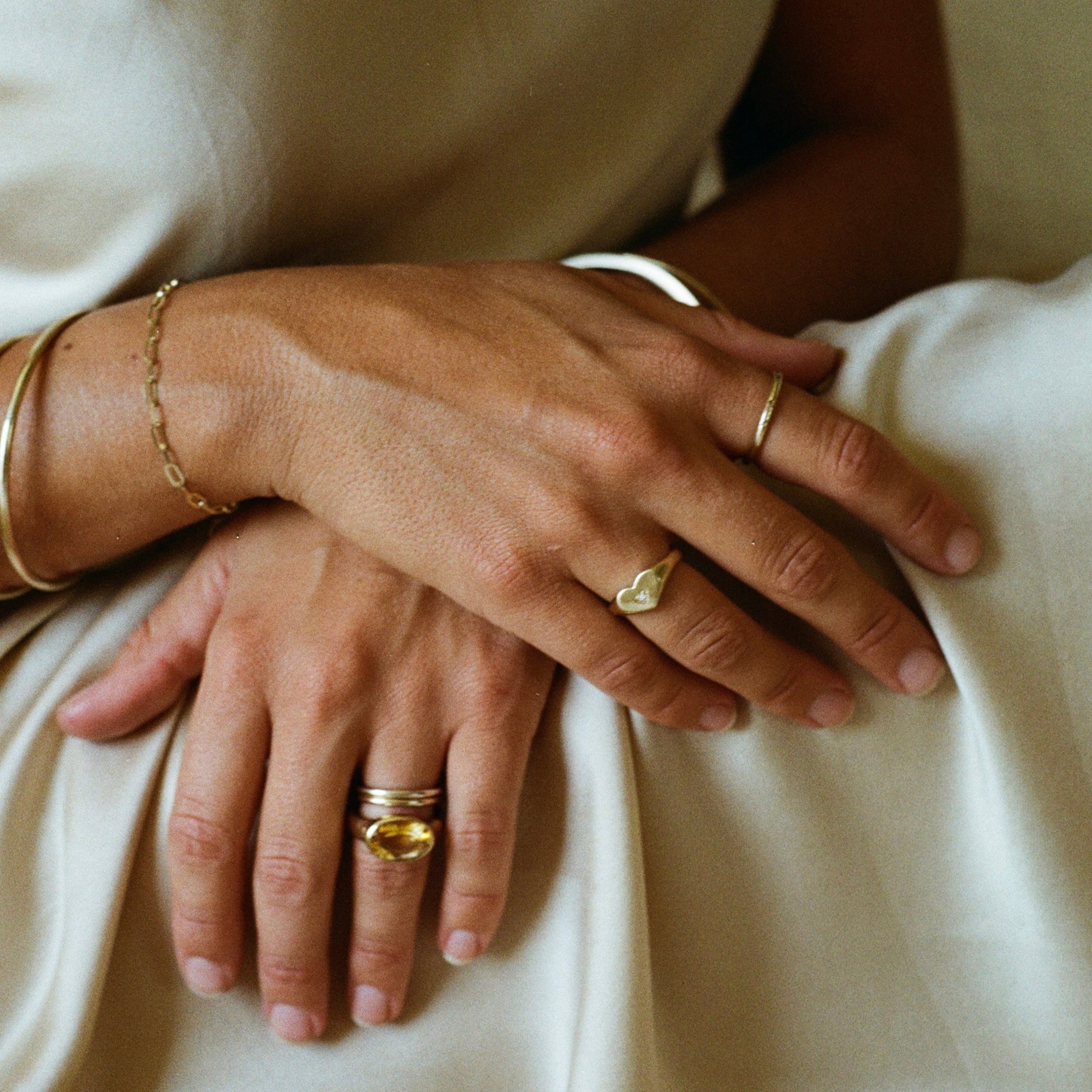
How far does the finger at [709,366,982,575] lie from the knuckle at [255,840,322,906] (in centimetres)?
31

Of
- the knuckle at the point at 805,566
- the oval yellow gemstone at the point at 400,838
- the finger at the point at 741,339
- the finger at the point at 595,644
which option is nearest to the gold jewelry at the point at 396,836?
the oval yellow gemstone at the point at 400,838

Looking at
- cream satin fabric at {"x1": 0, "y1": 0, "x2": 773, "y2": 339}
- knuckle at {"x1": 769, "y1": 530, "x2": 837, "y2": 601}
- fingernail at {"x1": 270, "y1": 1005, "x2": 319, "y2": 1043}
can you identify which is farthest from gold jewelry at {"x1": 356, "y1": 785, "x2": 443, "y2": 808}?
cream satin fabric at {"x1": 0, "y1": 0, "x2": 773, "y2": 339}

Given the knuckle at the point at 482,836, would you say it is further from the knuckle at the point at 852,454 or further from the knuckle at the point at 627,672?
the knuckle at the point at 852,454

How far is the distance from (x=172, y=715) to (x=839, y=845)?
364 millimetres

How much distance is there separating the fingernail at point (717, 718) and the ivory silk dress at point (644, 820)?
11mm

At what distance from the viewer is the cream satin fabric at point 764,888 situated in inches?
22.5

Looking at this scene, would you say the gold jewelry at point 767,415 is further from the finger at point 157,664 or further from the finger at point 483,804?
the finger at point 157,664

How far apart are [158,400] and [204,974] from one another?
29cm

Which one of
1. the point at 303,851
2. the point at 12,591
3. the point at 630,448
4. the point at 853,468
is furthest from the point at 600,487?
the point at 12,591

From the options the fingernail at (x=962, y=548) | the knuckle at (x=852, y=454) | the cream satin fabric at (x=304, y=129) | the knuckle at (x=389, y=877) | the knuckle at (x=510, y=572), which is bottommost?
the knuckle at (x=389, y=877)

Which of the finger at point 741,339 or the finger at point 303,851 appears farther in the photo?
the finger at point 741,339

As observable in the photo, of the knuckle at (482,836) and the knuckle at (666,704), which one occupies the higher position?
the knuckle at (666,704)

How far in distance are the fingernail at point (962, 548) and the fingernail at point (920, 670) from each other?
5 centimetres

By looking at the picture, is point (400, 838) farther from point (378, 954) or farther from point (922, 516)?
point (922, 516)
